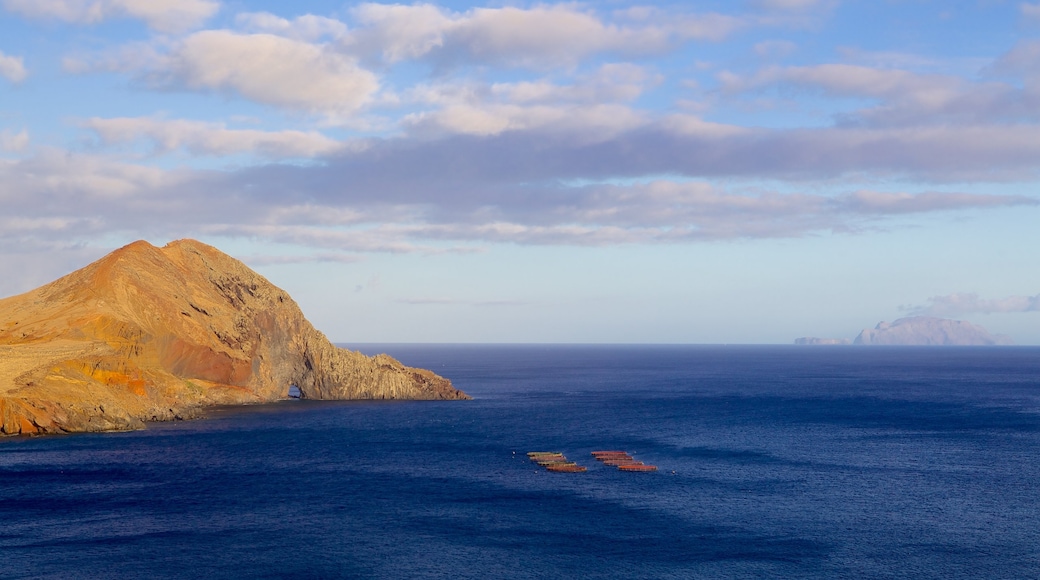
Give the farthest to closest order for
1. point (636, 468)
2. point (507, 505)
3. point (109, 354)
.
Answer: point (109, 354), point (636, 468), point (507, 505)

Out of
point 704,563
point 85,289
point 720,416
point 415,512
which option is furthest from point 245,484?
point 720,416

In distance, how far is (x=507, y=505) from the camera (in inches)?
3979

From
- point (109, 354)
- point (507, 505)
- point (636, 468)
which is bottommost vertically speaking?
point (507, 505)

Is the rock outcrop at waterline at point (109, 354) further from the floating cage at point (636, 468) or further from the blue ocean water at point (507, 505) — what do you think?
the floating cage at point (636, 468)

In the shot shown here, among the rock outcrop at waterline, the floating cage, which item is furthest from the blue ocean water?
the rock outcrop at waterline

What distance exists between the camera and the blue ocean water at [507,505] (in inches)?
3113

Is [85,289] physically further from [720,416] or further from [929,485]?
[929,485]

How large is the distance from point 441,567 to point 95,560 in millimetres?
31114

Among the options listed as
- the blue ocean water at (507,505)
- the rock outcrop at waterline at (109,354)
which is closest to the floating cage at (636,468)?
the blue ocean water at (507,505)

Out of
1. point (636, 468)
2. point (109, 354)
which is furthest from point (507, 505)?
point (109, 354)

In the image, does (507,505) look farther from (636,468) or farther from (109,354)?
(109,354)

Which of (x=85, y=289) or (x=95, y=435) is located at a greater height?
(x=85, y=289)

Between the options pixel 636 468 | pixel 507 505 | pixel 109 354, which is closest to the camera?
pixel 507 505

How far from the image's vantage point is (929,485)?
4456 inches
